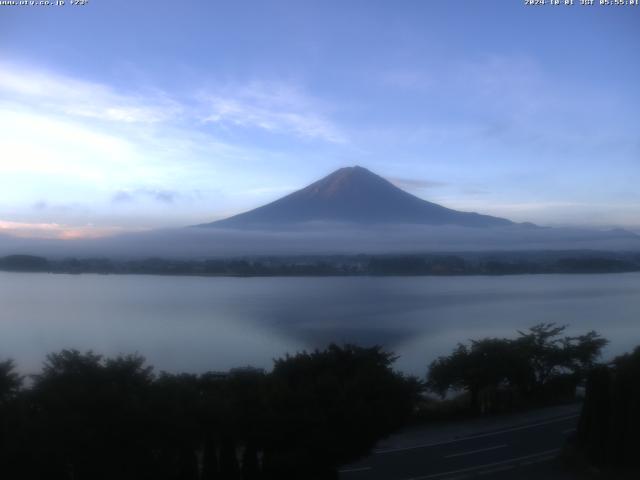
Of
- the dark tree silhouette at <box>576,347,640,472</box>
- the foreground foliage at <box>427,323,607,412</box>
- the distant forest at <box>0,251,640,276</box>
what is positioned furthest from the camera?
the distant forest at <box>0,251,640,276</box>

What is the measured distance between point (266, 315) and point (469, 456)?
8676mm

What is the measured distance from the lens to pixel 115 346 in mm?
9367

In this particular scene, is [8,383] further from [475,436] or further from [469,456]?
[475,436]

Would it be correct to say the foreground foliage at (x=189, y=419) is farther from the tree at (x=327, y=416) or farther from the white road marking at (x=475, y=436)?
the white road marking at (x=475, y=436)

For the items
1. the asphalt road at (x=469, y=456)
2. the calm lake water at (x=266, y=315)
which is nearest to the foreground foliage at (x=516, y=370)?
the calm lake water at (x=266, y=315)

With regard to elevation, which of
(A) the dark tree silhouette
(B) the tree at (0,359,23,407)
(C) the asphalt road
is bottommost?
(C) the asphalt road

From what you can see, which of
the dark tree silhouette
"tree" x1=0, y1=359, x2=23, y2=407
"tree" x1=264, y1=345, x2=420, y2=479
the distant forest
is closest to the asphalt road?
the dark tree silhouette

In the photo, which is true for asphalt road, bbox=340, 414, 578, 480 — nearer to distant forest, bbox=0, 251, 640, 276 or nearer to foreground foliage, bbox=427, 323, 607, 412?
foreground foliage, bbox=427, 323, 607, 412

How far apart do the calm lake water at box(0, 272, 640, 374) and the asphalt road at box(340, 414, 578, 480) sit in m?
3.02

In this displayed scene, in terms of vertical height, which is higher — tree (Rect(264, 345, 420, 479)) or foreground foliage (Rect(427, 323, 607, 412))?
tree (Rect(264, 345, 420, 479))

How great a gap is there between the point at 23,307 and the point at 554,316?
1228cm

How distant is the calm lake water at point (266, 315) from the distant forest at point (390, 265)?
0.53 m

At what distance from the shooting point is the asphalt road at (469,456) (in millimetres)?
5695

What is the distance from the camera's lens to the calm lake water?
10000 mm
